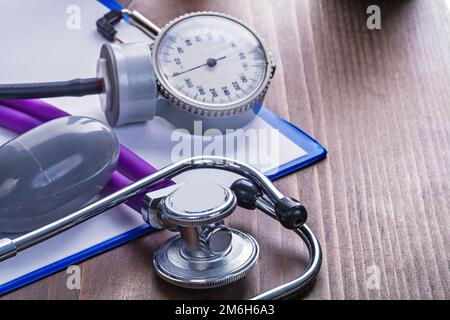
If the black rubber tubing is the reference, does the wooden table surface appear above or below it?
below

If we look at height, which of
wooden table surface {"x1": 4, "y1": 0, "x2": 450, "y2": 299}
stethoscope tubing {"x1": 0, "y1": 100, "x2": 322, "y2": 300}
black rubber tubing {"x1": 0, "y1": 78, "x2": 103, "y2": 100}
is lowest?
wooden table surface {"x1": 4, "y1": 0, "x2": 450, "y2": 299}

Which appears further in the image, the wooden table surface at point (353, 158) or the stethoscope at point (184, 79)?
the stethoscope at point (184, 79)

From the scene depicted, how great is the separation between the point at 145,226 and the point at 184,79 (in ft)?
0.67

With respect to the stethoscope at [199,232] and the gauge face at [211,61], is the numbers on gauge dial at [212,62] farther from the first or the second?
the stethoscope at [199,232]

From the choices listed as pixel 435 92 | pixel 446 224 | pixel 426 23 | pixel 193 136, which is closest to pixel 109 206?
pixel 193 136

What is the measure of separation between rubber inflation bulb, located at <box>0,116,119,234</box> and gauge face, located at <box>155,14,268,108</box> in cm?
15

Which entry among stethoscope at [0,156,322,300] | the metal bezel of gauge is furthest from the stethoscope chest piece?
the metal bezel of gauge

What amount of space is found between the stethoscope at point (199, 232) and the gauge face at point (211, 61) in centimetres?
17

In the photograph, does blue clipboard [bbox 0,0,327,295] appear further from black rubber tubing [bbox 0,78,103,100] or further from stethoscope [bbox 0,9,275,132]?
black rubber tubing [bbox 0,78,103,100]

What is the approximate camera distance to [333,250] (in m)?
0.77

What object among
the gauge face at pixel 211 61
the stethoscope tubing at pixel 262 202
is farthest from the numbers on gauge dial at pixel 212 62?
the stethoscope tubing at pixel 262 202

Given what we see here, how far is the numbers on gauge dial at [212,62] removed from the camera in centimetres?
92

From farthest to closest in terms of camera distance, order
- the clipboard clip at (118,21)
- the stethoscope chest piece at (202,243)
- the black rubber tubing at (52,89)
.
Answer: the clipboard clip at (118,21) < the black rubber tubing at (52,89) < the stethoscope chest piece at (202,243)

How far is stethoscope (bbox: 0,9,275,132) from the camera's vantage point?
0.89 meters
